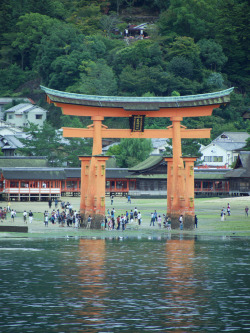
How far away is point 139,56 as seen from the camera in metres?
146

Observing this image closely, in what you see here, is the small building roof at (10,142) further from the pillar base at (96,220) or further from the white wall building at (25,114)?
the pillar base at (96,220)

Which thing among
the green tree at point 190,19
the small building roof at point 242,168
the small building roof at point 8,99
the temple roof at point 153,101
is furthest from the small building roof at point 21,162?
the green tree at point 190,19

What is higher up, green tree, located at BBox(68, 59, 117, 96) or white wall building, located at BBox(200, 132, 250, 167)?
green tree, located at BBox(68, 59, 117, 96)

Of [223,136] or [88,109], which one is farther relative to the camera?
[223,136]

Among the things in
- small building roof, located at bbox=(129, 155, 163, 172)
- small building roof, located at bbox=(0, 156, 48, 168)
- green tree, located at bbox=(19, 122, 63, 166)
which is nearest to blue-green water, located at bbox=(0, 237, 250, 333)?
small building roof, located at bbox=(0, 156, 48, 168)

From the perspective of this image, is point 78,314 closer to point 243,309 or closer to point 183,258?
point 243,309

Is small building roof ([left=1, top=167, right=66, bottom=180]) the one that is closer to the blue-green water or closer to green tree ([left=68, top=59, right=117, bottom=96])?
the blue-green water

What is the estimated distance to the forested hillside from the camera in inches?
5551

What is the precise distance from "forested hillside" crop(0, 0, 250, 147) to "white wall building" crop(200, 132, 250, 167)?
6229 mm

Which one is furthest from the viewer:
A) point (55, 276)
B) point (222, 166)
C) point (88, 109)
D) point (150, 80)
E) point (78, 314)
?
point (150, 80)

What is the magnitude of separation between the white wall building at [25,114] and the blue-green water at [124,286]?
323 feet

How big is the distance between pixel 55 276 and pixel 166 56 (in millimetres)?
110931

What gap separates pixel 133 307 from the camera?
3362cm

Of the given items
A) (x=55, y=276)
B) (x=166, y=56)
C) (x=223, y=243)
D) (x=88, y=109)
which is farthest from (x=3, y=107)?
(x=55, y=276)
